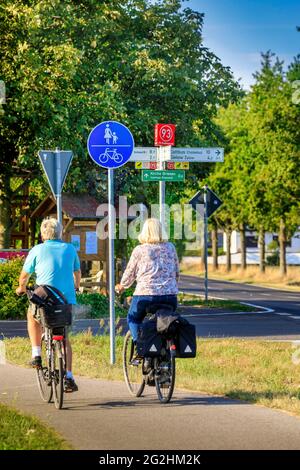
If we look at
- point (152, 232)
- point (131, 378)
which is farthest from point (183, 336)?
point (131, 378)

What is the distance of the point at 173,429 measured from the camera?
9453mm

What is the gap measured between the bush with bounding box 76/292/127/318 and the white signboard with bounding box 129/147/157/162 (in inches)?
374

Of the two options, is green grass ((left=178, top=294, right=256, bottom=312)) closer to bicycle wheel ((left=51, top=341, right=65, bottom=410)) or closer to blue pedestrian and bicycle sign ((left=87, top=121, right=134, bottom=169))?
blue pedestrian and bicycle sign ((left=87, top=121, right=134, bottom=169))

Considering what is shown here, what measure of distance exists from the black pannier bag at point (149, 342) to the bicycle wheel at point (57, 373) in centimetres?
77

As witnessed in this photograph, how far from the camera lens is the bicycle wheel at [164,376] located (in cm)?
1115

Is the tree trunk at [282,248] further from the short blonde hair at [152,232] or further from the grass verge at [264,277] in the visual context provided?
the short blonde hair at [152,232]

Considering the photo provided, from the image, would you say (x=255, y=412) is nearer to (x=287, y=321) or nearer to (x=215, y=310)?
(x=287, y=321)

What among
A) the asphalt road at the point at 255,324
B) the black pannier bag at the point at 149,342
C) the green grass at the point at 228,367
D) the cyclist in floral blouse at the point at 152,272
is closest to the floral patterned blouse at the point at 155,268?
the cyclist in floral blouse at the point at 152,272

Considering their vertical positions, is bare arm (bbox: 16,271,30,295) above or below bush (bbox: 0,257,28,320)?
above

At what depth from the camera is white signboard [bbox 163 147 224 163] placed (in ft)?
57.9

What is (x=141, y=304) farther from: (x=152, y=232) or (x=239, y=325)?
(x=239, y=325)

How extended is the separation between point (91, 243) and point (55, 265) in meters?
19.0

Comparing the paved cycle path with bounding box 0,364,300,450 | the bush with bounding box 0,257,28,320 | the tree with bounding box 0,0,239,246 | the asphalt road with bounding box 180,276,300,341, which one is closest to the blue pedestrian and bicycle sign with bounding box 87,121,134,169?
the paved cycle path with bounding box 0,364,300,450
